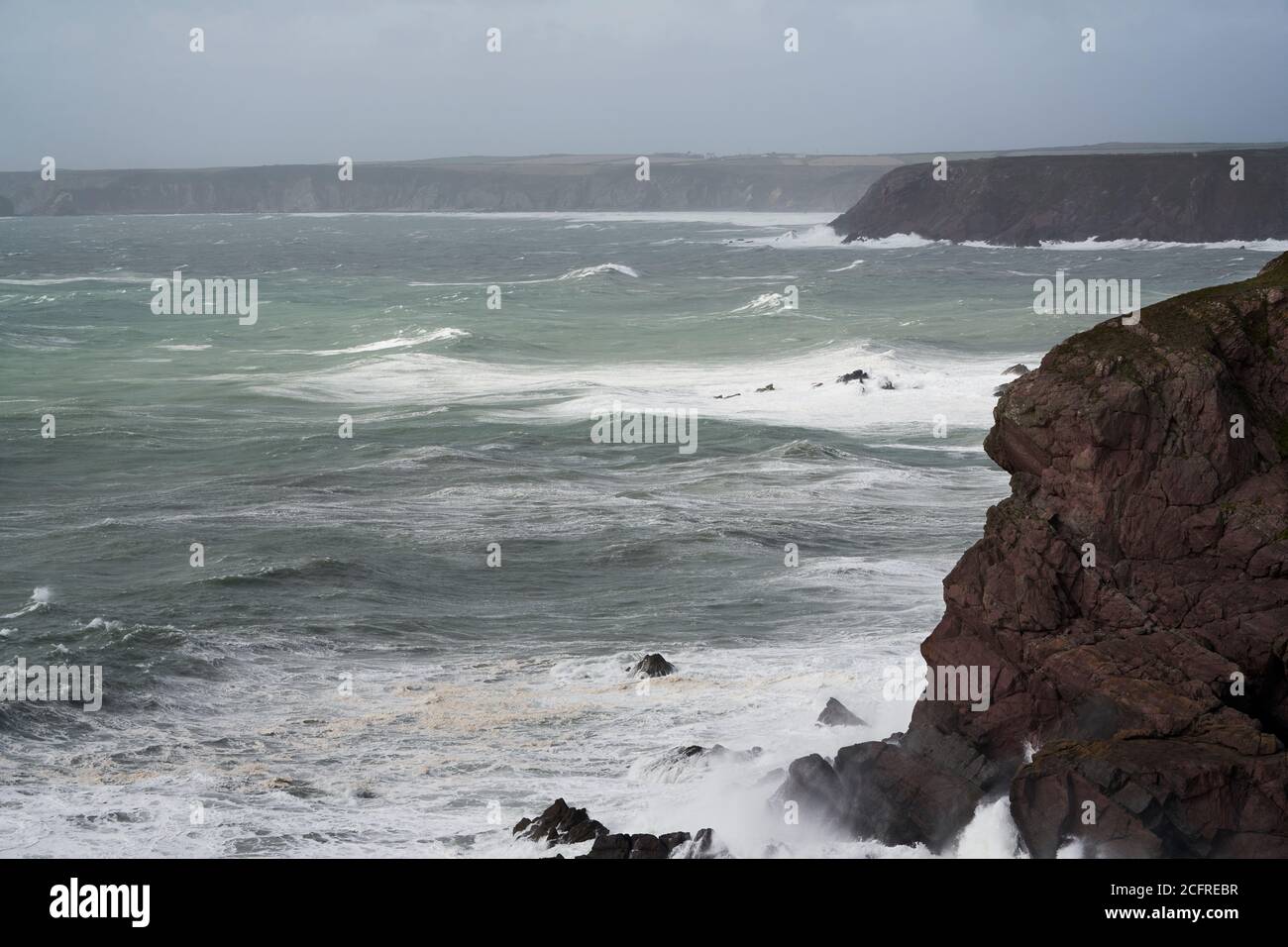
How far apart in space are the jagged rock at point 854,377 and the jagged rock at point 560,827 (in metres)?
32.1

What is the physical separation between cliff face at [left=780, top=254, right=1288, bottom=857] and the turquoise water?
179cm

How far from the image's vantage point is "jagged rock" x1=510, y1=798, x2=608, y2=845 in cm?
1259

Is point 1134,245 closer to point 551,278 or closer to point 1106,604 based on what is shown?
point 551,278

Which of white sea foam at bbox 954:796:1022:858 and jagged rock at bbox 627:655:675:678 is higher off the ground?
white sea foam at bbox 954:796:1022:858

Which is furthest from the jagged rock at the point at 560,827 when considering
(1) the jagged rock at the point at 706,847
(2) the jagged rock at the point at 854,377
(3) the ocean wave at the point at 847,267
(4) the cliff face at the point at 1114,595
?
(3) the ocean wave at the point at 847,267

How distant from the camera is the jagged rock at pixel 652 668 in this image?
696 inches

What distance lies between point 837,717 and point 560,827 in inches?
144

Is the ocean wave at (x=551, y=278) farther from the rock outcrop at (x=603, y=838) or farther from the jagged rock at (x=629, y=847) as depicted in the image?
the jagged rock at (x=629, y=847)

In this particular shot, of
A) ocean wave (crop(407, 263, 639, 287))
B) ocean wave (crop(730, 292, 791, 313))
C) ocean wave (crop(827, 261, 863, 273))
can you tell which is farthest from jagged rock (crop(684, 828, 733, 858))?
ocean wave (crop(827, 261, 863, 273))

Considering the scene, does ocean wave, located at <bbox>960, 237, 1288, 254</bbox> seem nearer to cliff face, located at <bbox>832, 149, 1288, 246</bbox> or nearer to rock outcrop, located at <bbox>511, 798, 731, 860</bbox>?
cliff face, located at <bbox>832, 149, 1288, 246</bbox>

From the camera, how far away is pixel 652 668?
1769 centimetres

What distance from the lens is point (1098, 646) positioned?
11.6 m

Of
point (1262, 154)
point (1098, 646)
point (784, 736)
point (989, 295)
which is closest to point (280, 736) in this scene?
point (784, 736)
